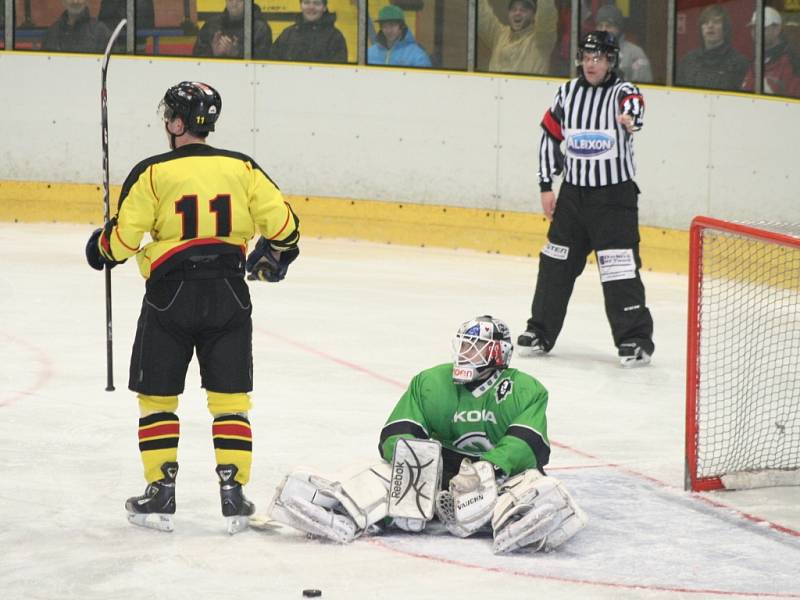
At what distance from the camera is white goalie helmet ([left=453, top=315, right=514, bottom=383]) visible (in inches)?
229

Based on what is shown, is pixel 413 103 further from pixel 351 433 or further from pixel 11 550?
pixel 11 550

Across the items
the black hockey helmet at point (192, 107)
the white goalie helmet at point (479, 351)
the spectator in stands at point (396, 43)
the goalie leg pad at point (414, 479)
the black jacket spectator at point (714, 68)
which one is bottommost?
the goalie leg pad at point (414, 479)

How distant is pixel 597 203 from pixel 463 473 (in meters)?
3.79

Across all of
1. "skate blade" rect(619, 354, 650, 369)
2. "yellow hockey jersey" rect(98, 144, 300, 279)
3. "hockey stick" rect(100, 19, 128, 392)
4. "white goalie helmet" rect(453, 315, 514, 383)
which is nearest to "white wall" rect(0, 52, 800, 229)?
"skate blade" rect(619, 354, 650, 369)

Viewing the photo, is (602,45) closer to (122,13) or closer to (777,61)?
(777,61)

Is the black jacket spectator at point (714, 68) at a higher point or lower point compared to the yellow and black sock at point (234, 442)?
higher

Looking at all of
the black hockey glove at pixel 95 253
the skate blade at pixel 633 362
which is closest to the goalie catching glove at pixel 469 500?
the black hockey glove at pixel 95 253

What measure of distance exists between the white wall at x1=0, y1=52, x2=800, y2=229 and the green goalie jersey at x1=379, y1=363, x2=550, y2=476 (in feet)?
21.4

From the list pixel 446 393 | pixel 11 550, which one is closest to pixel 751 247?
pixel 446 393

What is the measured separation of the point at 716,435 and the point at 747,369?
1671mm

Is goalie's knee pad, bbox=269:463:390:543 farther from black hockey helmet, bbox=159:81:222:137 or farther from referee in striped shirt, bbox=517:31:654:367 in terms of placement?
referee in striped shirt, bbox=517:31:654:367

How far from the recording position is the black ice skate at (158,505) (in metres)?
5.80

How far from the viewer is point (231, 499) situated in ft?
18.8

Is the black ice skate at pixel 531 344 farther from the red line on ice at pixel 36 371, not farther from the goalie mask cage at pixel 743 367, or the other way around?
the red line on ice at pixel 36 371
